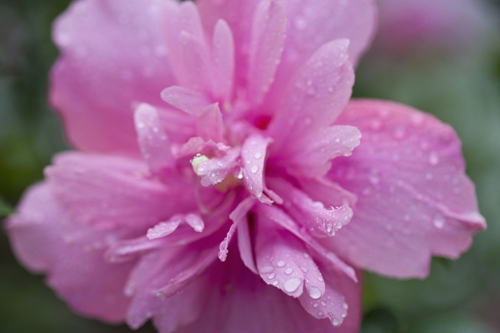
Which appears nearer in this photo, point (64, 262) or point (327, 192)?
point (327, 192)

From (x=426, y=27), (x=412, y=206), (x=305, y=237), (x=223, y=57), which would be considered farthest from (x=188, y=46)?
(x=426, y=27)

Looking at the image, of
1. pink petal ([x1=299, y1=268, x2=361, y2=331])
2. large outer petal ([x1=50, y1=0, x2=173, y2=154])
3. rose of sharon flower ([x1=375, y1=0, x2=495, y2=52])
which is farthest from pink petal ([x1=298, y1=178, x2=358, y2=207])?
rose of sharon flower ([x1=375, y1=0, x2=495, y2=52])

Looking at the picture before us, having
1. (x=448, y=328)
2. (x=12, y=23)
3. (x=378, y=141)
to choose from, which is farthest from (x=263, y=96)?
(x=12, y=23)

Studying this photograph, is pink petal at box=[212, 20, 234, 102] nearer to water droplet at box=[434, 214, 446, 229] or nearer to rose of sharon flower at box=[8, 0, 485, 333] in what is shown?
rose of sharon flower at box=[8, 0, 485, 333]

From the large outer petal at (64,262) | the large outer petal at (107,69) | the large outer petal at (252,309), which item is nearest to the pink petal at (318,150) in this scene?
the large outer petal at (252,309)

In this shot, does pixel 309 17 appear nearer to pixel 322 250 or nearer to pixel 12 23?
pixel 322 250

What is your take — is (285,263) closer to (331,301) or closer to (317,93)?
(331,301)

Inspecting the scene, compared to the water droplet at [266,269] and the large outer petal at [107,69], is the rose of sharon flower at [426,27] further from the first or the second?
the water droplet at [266,269]
